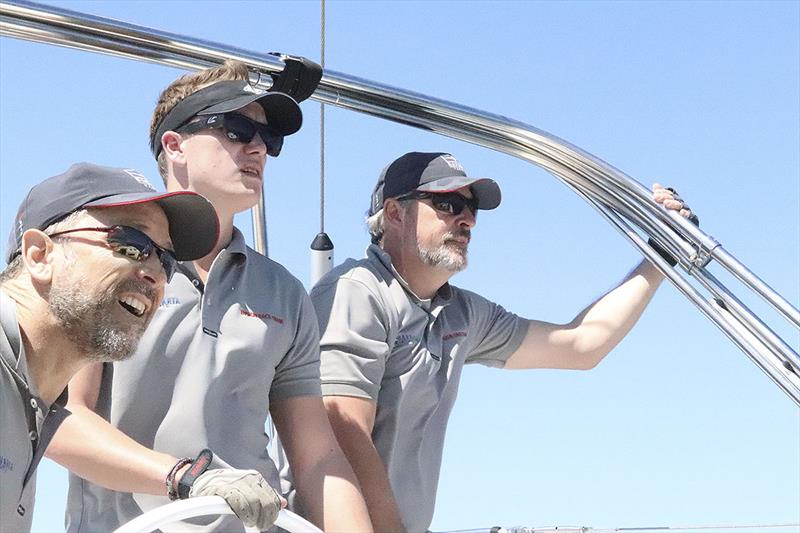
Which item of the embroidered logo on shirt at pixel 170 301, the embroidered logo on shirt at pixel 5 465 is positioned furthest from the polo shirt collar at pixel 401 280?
the embroidered logo on shirt at pixel 5 465

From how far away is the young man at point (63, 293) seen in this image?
2.14 meters

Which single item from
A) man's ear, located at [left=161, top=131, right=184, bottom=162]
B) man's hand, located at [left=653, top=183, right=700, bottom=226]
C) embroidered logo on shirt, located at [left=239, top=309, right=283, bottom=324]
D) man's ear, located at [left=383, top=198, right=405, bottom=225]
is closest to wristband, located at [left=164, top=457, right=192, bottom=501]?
embroidered logo on shirt, located at [left=239, top=309, right=283, bottom=324]

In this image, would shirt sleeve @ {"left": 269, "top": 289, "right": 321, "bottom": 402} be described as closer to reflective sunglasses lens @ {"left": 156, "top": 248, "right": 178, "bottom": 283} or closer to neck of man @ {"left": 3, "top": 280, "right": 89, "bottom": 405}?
reflective sunglasses lens @ {"left": 156, "top": 248, "right": 178, "bottom": 283}

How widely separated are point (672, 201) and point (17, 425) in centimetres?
213

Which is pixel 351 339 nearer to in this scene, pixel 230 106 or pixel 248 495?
pixel 230 106

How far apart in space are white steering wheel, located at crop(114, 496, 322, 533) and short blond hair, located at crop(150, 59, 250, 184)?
114 centimetres

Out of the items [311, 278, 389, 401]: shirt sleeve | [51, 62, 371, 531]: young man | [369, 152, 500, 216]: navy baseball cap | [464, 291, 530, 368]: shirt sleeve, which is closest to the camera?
[51, 62, 371, 531]: young man

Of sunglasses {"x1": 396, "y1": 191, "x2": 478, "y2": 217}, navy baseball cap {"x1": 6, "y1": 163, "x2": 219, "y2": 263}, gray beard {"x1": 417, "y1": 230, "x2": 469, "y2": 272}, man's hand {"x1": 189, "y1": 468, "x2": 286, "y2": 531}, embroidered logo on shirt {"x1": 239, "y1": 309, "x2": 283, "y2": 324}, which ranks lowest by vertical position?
man's hand {"x1": 189, "y1": 468, "x2": 286, "y2": 531}

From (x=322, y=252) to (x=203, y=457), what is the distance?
1.38 meters

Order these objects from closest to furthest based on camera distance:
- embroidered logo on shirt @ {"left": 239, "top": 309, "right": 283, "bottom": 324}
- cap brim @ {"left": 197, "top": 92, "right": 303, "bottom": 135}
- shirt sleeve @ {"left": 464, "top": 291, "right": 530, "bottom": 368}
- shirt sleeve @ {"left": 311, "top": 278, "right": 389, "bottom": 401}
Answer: embroidered logo on shirt @ {"left": 239, "top": 309, "right": 283, "bottom": 324}
cap brim @ {"left": 197, "top": 92, "right": 303, "bottom": 135}
shirt sleeve @ {"left": 311, "top": 278, "right": 389, "bottom": 401}
shirt sleeve @ {"left": 464, "top": 291, "right": 530, "bottom": 368}

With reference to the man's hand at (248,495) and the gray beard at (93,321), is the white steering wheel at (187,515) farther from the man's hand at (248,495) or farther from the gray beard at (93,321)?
the gray beard at (93,321)

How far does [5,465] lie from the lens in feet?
6.94

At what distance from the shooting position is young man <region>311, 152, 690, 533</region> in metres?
3.30

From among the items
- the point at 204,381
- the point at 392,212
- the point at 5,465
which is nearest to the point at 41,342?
the point at 5,465
